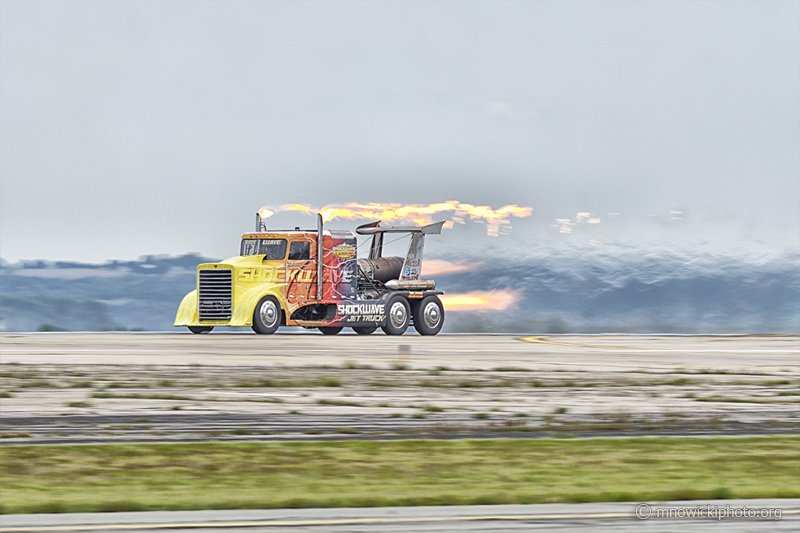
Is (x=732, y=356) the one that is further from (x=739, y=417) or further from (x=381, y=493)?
(x=381, y=493)

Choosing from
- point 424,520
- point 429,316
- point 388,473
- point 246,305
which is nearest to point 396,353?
point 246,305

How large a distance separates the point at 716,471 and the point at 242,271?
105 ft

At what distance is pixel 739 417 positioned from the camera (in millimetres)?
15438

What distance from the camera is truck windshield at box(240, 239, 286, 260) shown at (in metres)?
42.1

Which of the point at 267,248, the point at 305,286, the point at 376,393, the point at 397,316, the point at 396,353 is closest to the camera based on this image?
the point at 376,393

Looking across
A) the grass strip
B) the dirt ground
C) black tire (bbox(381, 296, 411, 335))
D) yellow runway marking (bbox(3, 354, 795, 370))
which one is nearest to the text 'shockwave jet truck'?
black tire (bbox(381, 296, 411, 335))

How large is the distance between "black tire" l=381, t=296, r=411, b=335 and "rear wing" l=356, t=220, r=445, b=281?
1117 millimetres

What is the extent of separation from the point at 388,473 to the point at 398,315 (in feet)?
112

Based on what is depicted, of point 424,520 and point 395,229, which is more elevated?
point 395,229

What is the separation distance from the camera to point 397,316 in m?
44.5

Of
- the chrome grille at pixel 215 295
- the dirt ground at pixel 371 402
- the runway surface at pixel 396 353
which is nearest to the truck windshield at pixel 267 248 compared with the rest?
the chrome grille at pixel 215 295

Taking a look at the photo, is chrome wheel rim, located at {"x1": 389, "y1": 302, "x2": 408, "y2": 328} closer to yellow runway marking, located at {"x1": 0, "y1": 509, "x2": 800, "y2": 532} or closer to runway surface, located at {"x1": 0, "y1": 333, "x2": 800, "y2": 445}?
runway surface, located at {"x1": 0, "y1": 333, "x2": 800, "y2": 445}

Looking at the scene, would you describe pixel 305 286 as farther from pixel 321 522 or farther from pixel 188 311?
pixel 321 522

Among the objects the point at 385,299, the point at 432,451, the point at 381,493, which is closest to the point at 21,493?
the point at 381,493
